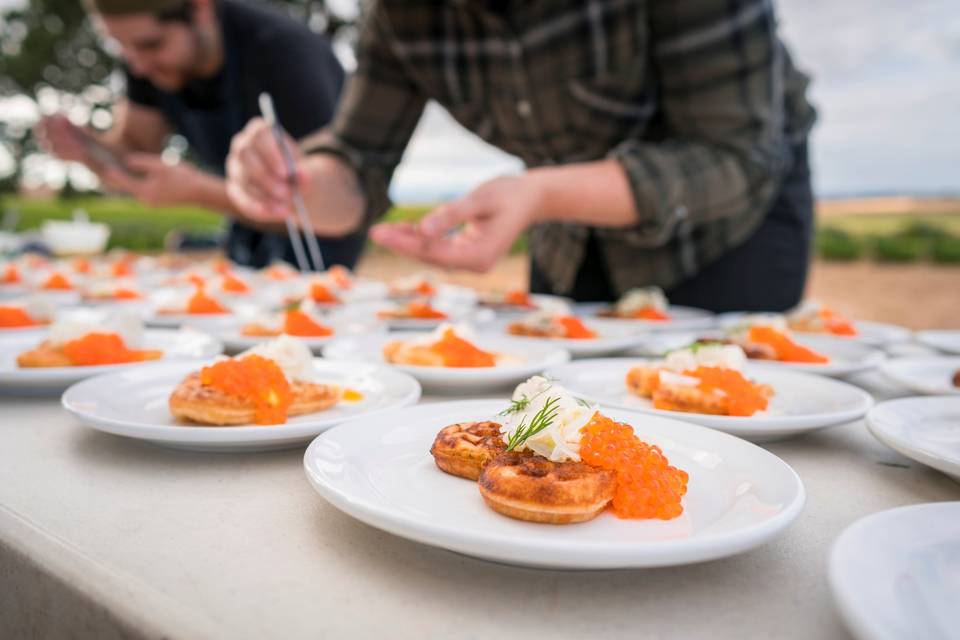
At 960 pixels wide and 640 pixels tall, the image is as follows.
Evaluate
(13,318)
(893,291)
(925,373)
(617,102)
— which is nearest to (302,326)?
(13,318)

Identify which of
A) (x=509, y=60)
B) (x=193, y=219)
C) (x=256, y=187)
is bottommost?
(x=193, y=219)

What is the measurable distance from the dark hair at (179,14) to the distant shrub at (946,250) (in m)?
15.2

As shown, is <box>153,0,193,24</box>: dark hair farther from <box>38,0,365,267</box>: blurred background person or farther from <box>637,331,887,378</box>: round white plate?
<box>637,331,887,378</box>: round white plate

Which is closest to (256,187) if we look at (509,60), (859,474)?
(509,60)

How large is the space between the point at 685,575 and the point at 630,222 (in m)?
2.03

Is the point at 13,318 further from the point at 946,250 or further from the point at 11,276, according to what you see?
the point at 946,250

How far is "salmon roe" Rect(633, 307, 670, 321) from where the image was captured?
288 centimetres

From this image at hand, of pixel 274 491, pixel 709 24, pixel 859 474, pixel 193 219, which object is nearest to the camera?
pixel 274 491

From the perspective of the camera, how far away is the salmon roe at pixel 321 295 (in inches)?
125

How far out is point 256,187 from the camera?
10.4ft

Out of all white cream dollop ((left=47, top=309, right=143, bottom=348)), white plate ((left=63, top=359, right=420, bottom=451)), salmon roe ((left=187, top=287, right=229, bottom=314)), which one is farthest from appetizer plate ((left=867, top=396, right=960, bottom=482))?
salmon roe ((left=187, top=287, right=229, bottom=314))

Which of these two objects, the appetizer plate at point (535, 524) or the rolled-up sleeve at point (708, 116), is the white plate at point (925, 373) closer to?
the appetizer plate at point (535, 524)

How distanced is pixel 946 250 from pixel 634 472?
1679cm

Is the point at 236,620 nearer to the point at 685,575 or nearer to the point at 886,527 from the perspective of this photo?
the point at 685,575
